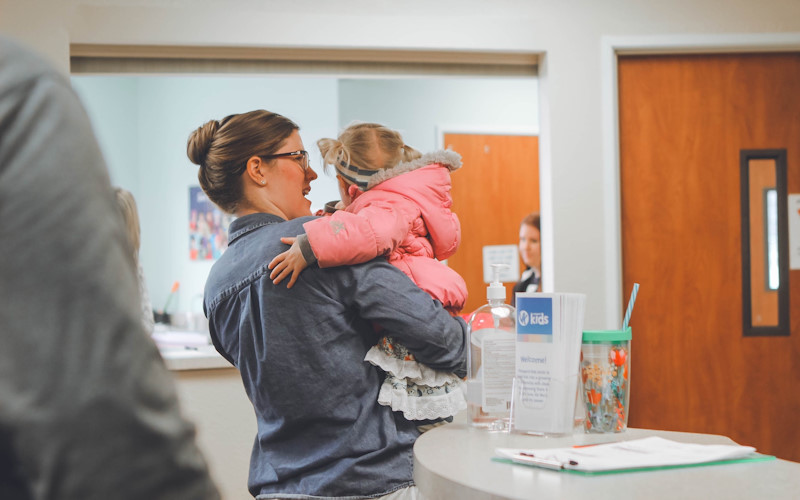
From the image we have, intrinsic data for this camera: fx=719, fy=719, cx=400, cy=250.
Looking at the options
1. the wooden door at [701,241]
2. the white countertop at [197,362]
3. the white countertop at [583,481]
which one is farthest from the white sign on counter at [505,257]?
the white countertop at [583,481]

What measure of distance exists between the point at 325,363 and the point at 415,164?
21.8 inches

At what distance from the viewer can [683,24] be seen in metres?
2.79

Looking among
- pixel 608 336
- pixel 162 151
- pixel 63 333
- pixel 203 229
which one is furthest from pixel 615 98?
pixel 63 333

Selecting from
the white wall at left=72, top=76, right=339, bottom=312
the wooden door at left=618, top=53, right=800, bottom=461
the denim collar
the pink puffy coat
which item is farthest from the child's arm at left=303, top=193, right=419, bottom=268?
the white wall at left=72, top=76, right=339, bottom=312

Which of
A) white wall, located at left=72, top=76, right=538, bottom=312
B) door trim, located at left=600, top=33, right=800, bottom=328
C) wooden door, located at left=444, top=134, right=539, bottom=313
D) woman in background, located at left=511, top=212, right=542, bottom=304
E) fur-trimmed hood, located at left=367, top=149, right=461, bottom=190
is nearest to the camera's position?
fur-trimmed hood, located at left=367, top=149, right=461, bottom=190

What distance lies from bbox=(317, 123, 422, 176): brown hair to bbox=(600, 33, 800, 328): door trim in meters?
1.38

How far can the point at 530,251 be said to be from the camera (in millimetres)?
3691

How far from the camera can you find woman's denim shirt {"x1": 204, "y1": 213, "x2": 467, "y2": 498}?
4.09ft

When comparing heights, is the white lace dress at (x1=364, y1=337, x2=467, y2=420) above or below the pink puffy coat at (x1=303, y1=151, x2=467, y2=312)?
below

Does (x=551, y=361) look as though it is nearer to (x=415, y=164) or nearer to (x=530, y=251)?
(x=415, y=164)

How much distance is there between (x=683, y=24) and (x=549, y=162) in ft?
2.45

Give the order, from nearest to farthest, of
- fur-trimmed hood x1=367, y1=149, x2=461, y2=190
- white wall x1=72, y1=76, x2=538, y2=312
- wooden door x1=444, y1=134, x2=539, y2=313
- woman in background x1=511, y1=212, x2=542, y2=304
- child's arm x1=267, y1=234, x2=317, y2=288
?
child's arm x1=267, y1=234, x2=317, y2=288
fur-trimmed hood x1=367, y1=149, x2=461, y2=190
woman in background x1=511, y1=212, x2=542, y2=304
white wall x1=72, y1=76, x2=538, y2=312
wooden door x1=444, y1=134, x2=539, y2=313

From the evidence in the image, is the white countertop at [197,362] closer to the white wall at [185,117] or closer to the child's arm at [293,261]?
the white wall at [185,117]

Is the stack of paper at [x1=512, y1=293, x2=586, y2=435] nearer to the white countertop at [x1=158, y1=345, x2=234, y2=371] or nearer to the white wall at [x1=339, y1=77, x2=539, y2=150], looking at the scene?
the white countertop at [x1=158, y1=345, x2=234, y2=371]
